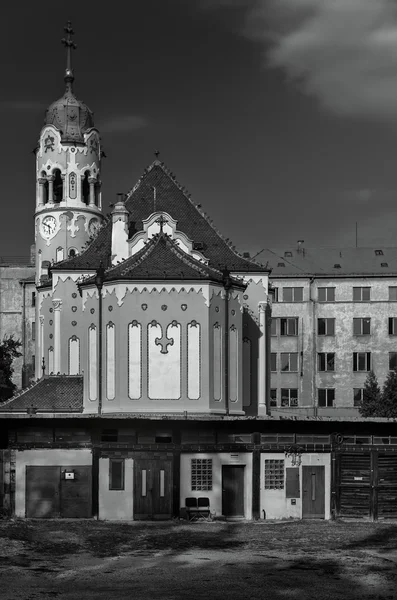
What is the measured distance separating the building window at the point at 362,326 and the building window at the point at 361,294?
6.09 feet

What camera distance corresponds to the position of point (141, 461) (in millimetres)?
46344

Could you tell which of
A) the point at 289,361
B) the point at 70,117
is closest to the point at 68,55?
the point at 70,117

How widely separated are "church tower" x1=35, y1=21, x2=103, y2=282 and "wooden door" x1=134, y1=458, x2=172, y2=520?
103 feet

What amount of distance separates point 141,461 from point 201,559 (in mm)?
13358

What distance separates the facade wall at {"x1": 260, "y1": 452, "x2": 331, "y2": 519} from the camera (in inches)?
1841

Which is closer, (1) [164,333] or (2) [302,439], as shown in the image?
(2) [302,439]

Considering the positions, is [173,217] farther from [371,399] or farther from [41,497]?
[41,497]

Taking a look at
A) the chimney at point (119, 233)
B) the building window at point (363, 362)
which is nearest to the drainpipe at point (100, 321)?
the chimney at point (119, 233)

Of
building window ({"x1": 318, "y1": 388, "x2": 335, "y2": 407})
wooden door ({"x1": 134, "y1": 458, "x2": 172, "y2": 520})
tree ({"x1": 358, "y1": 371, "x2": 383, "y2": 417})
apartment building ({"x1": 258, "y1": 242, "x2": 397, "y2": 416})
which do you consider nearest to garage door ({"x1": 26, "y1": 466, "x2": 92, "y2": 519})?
wooden door ({"x1": 134, "y1": 458, "x2": 172, "y2": 520})

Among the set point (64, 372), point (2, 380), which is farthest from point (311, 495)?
point (2, 380)

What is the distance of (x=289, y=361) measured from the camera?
10531cm

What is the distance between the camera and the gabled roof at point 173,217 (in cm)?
6988

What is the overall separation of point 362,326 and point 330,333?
2885 millimetres

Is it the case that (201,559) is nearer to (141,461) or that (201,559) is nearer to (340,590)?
(340,590)
